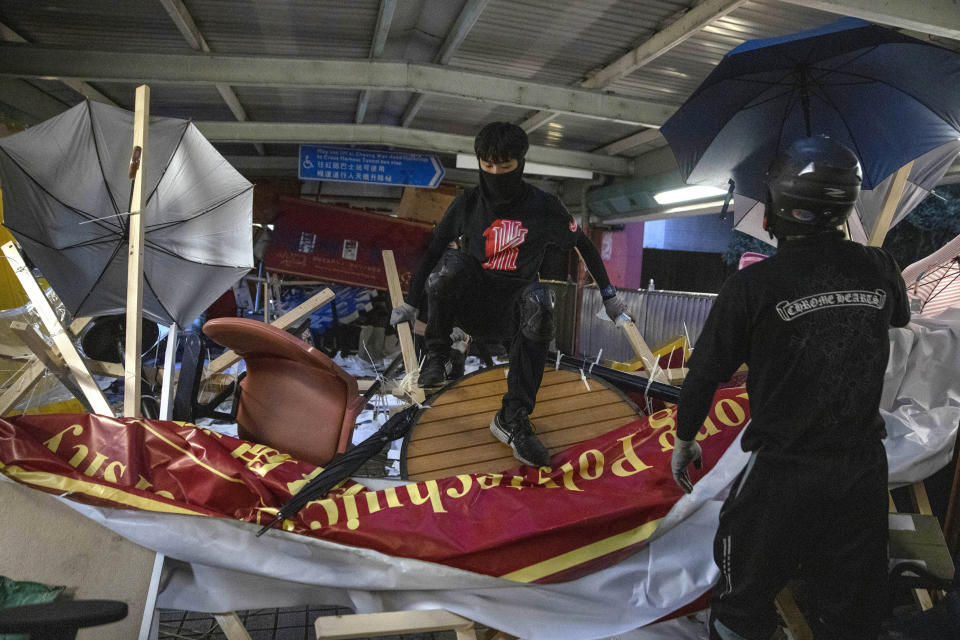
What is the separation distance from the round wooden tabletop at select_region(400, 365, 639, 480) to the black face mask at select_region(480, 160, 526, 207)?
1120mm

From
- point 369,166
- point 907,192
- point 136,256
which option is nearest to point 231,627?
point 136,256

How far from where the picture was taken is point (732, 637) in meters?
2.02

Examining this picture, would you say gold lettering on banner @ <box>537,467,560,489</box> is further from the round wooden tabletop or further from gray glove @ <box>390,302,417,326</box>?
gray glove @ <box>390,302,417,326</box>

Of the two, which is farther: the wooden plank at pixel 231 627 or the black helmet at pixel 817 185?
the wooden plank at pixel 231 627

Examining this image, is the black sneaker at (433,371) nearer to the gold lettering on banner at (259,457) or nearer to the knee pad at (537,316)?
the knee pad at (537,316)

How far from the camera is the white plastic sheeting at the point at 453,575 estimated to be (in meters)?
2.43

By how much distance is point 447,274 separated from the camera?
137 inches

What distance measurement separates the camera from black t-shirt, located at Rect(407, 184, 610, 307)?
3.45 m

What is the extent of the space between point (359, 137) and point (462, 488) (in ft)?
27.8

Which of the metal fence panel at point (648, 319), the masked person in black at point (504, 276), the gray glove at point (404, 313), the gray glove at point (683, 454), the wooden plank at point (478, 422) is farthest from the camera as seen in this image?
the metal fence panel at point (648, 319)

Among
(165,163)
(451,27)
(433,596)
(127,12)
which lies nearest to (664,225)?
(451,27)

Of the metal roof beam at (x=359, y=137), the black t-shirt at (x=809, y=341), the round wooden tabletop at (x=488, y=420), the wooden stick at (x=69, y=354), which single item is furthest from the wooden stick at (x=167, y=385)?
the metal roof beam at (x=359, y=137)

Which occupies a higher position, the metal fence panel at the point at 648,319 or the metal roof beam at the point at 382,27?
the metal roof beam at the point at 382,27

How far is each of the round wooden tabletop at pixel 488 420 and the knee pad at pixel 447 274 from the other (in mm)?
686
